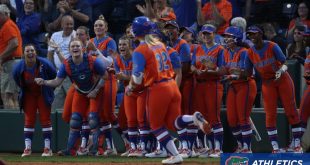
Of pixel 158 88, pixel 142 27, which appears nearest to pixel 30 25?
pixel 142 27

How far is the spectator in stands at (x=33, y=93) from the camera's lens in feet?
53.0

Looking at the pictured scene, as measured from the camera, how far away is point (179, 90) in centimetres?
1593

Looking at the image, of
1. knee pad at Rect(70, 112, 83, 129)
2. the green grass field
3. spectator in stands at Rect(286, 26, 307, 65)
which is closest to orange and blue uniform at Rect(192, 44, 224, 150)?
the green grass field

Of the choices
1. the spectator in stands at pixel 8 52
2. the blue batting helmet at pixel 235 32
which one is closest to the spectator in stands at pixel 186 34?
the blue batting helmet at pixel 235 32

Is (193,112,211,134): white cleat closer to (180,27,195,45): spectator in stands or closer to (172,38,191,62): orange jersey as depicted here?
(172,38,191,62): orange jersey

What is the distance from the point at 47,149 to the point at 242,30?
3783 mm

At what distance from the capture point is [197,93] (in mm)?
16031

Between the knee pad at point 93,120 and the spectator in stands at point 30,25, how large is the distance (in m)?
3.91

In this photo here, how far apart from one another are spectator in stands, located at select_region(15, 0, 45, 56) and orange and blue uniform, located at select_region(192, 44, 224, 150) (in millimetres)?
4536

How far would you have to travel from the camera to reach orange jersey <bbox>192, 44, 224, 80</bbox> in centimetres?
1589

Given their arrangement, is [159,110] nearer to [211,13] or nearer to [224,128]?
[224,128]

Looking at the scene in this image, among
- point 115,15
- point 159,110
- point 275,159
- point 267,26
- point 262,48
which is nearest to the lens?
point 275,159

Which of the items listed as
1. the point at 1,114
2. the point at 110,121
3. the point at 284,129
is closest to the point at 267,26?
the point at 284,129

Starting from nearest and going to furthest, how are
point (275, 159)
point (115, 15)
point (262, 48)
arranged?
point (275, 159) → point (262, 48) → point (115, 15)
